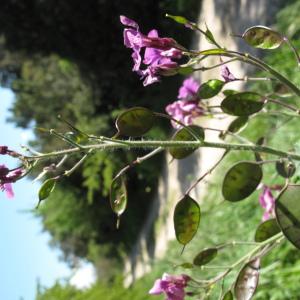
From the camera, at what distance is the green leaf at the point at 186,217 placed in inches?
57.4

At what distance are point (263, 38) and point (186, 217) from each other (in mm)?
513

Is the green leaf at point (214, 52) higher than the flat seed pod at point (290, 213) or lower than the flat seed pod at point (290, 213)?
higher

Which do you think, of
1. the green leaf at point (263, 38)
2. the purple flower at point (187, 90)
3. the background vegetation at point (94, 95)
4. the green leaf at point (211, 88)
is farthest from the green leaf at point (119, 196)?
the background vegetation at point (94, 95)

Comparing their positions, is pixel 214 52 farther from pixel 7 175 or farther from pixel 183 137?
pixel 7 175

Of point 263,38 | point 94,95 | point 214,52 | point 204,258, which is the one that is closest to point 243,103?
point 263,38

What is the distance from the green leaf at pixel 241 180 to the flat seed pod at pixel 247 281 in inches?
9.3

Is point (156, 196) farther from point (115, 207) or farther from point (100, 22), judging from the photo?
point (115, 207)

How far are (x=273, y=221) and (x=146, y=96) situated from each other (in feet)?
29.7

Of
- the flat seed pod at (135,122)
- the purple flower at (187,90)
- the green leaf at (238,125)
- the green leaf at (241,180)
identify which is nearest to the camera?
the flat seed pod at (135,122)

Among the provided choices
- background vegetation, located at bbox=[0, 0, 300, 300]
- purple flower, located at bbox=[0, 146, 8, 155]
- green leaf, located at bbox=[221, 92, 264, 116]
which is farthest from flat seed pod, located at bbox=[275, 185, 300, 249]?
background vegetation, located at bbox=[0, 0, 300, 300]

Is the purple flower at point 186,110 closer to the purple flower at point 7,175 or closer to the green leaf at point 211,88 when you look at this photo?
the green leaf at point 211,88

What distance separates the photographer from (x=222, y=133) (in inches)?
73.2

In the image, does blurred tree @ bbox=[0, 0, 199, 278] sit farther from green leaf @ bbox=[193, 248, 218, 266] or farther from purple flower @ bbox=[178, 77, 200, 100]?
green leaf @ bbox=[193, 248, 218, 266]

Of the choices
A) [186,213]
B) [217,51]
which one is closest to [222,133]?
[186,213]
